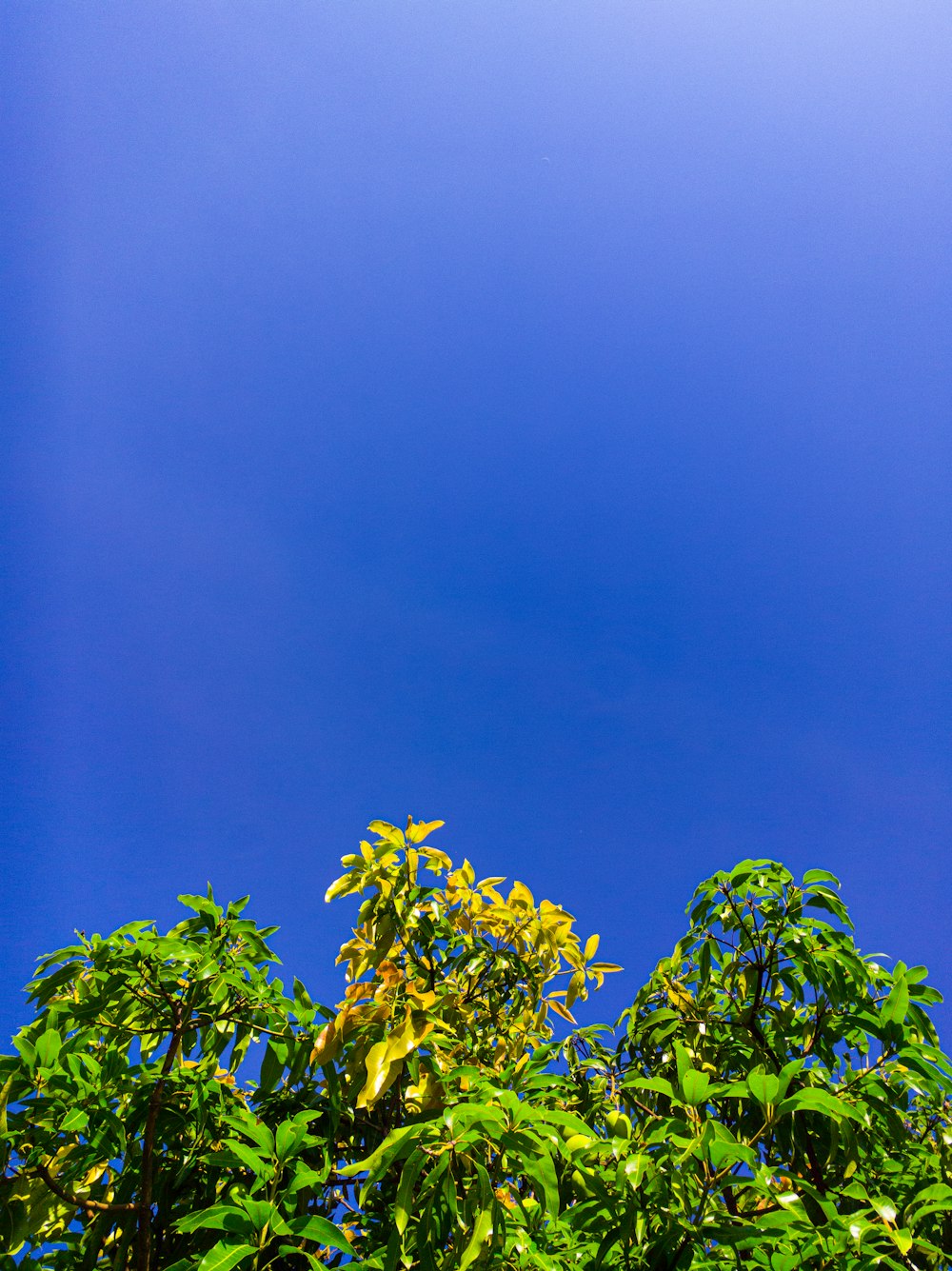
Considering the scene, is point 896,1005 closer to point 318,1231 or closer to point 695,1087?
point 695,1087

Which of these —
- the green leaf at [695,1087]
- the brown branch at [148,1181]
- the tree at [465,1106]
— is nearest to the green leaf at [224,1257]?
the tree at [465,1106]

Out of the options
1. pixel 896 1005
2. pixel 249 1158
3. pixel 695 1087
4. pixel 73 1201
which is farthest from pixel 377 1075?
pixel 896 1005

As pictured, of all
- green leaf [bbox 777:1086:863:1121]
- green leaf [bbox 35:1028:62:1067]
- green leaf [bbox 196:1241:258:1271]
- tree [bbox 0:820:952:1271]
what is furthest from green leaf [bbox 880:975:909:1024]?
green leaf [bbox 35:1028:62:1067]

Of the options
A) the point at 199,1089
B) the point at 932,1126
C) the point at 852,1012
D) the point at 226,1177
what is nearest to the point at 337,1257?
the point at 226,1177

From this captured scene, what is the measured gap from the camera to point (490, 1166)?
6.05 ft

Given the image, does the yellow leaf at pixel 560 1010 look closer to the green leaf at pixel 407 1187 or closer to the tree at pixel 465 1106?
the tree at pixel 465 1106

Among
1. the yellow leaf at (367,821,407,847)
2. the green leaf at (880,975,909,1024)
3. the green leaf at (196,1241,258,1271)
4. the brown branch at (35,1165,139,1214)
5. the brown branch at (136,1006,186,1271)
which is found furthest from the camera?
the yellow leaf at (367,821,407,847)

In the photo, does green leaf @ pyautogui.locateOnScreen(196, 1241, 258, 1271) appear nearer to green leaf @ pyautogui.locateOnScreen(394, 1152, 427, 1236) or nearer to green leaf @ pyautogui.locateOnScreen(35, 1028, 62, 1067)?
green leaf @ pyautogui.locateOnScreen(394, 1152, 427, 1236)

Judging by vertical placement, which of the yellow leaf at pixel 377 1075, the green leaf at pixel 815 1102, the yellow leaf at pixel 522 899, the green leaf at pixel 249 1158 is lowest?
the green leaf at pixel 249 1158

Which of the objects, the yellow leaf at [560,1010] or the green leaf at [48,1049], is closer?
the green leaf at [48,1049]

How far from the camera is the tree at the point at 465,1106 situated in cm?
176

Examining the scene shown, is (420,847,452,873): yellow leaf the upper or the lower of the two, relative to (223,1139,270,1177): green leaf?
upper

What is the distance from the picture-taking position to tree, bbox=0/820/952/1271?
1.76 meters

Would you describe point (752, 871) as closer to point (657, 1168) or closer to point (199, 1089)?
point (657, 1168)
